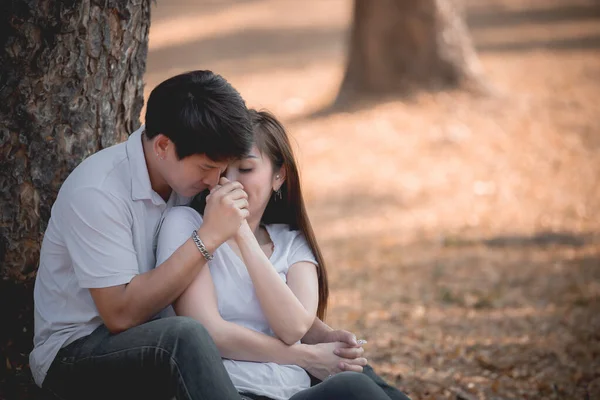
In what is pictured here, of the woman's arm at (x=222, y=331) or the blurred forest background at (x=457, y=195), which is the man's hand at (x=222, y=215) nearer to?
the woman's arm at (x=222, y=331)

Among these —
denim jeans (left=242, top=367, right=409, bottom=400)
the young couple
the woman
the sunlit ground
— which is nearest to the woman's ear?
the woman

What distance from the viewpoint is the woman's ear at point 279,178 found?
3.31 m

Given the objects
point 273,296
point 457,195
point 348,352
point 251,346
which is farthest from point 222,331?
point 457,195

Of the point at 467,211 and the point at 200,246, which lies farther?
the point at 467,211

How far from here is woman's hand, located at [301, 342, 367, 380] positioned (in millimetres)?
3080

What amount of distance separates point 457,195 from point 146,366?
22.0 ft

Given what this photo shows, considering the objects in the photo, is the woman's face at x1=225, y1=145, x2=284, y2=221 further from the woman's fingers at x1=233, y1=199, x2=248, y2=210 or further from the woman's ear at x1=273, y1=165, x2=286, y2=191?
the woman's fingers at x1=233, y1=199, x2=248, y2=210

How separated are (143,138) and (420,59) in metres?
9.09

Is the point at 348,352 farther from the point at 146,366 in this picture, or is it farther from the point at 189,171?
the point at 189,171

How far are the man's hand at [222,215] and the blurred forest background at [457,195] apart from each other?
1.94 m

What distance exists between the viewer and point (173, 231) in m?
2.94

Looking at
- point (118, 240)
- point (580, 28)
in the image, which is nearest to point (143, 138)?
point (118, 240)

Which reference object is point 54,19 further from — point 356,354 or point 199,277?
point 356,354

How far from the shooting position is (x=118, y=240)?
8.99 feet
